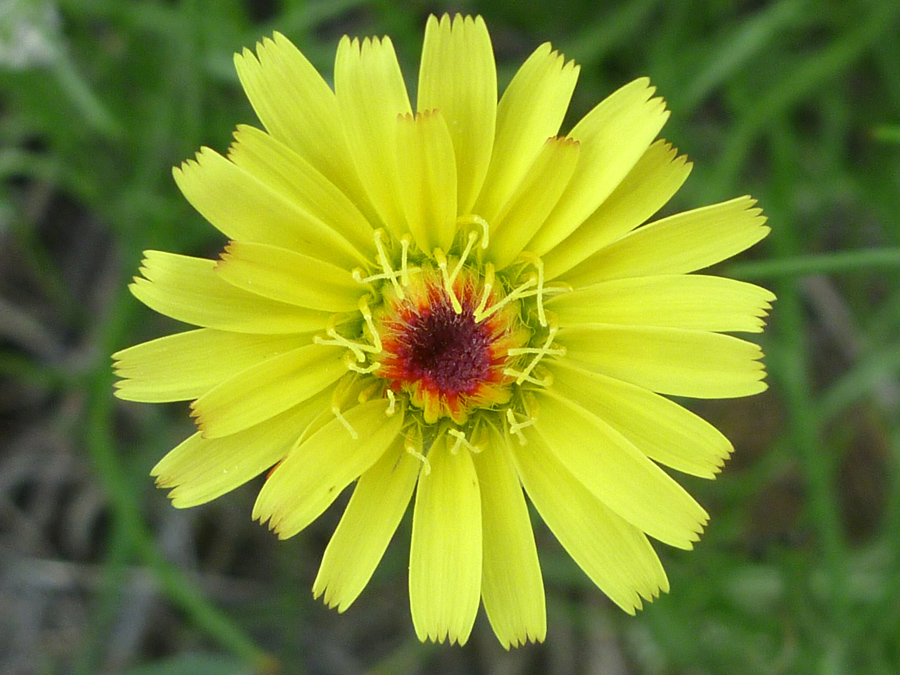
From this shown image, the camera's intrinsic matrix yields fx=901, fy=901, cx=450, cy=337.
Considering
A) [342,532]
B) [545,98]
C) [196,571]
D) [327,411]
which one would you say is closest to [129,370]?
[327,411]

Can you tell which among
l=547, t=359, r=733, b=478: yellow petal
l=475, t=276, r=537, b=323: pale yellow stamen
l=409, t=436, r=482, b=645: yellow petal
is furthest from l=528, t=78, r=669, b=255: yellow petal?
l=409, t=436, r=482, b=645: yellow petal

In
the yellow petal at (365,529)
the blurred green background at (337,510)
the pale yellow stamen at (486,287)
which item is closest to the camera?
the yellow petal at (365,529)

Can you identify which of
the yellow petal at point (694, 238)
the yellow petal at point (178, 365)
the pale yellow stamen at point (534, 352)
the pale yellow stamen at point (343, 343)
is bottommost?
the pale yellow stamen at point (534, 352)

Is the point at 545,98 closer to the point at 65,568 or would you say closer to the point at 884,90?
the point at 884,90

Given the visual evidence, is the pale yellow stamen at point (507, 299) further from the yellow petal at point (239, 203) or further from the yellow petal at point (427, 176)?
the yellow petal at point (239, 203)

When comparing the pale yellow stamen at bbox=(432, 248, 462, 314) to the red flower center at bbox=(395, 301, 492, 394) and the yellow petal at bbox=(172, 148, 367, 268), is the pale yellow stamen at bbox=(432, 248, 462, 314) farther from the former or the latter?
the yellow petal at bbox=(172, 148, 367, 268)

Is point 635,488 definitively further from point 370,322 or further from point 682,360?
point 370,322

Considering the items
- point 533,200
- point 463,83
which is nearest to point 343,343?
point 533,200

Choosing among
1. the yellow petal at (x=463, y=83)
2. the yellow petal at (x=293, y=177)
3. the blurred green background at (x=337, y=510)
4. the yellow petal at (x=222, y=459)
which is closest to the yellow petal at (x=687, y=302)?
the yellow petal at (x=463, y=83)
